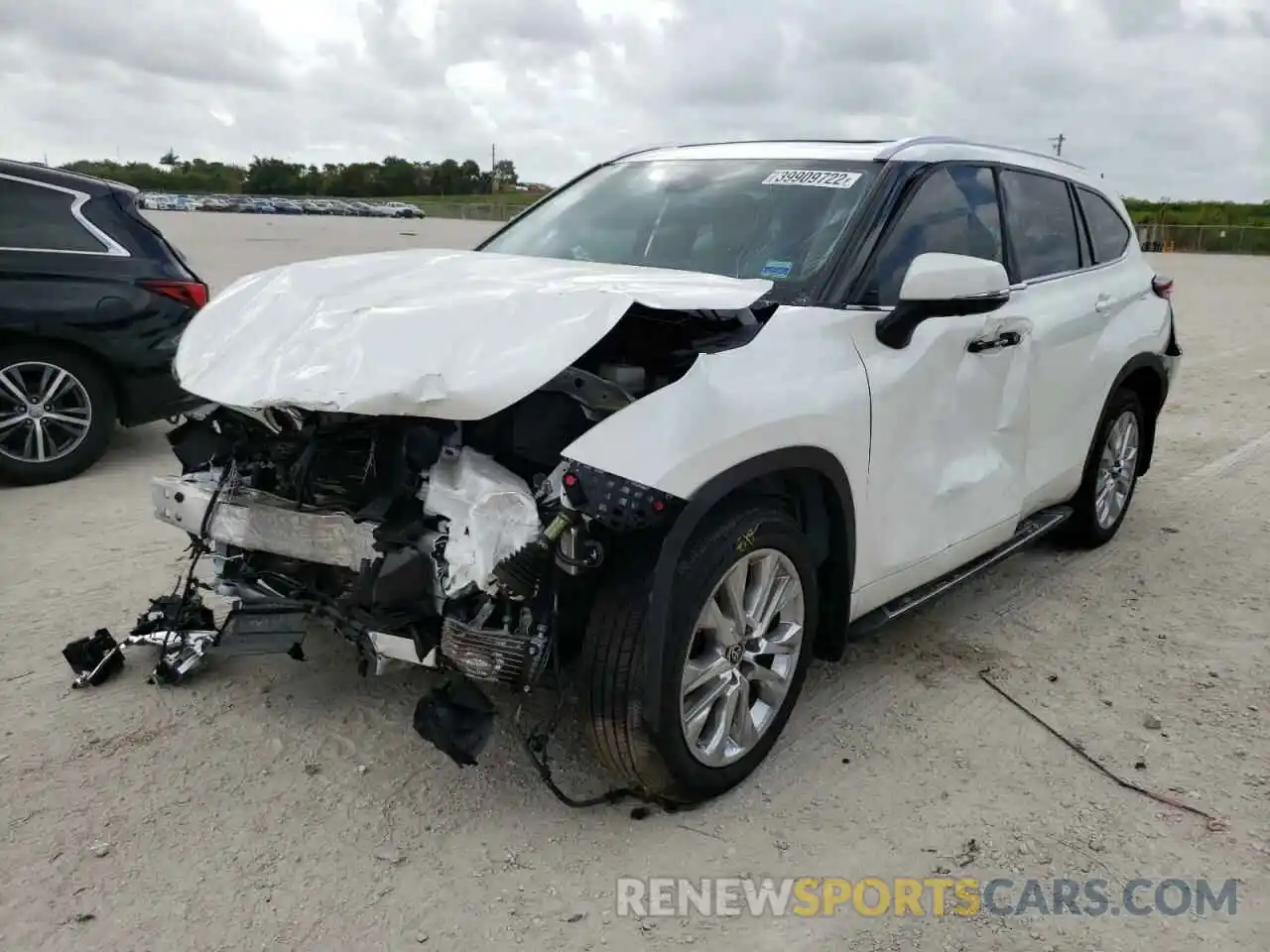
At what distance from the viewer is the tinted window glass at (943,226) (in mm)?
3523

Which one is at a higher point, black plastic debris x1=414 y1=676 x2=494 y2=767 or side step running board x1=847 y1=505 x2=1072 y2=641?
side step running board x1=847 y1=505 x2=1072 y2=641

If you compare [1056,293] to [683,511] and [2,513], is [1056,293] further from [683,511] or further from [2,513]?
[2,513]

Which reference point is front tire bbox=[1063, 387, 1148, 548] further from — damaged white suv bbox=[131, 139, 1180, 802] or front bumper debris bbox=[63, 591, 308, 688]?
front bumper debris bbox=[63, 591, 308, 688]

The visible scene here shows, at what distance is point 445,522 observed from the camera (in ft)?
9.27

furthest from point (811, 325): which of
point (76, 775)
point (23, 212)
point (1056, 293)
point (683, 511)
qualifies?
point (23, 212)

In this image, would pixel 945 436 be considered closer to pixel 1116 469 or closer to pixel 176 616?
pixel 1116 469

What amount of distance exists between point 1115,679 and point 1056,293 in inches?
63.7

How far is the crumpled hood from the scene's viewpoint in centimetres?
267

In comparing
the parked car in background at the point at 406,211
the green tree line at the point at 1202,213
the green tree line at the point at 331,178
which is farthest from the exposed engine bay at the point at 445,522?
the green tree line at the point at 331,178

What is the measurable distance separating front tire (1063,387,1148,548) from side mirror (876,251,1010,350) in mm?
1956

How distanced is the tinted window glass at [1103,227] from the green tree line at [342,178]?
8151cm

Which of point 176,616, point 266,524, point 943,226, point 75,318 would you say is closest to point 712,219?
point 943,226

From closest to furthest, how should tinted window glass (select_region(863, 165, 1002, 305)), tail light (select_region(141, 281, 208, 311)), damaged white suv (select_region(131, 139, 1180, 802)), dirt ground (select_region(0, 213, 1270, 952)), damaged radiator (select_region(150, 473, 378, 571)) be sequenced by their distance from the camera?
dirt ground (select_region(0, 213, 1270, 952)) < damaged white suv (select_region(131, 139, 1180, 802)) < damaged radiator (select_region(150, 473, 378, 571)) < tinted window glass (select_region(863, 165, 1002, 305)) < tail light (select_region(141, 281, 208, 311))

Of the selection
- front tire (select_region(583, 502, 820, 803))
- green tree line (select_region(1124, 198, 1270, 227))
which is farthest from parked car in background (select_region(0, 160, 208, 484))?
green tree line (select_region(1124, 198, 1270, 227))
